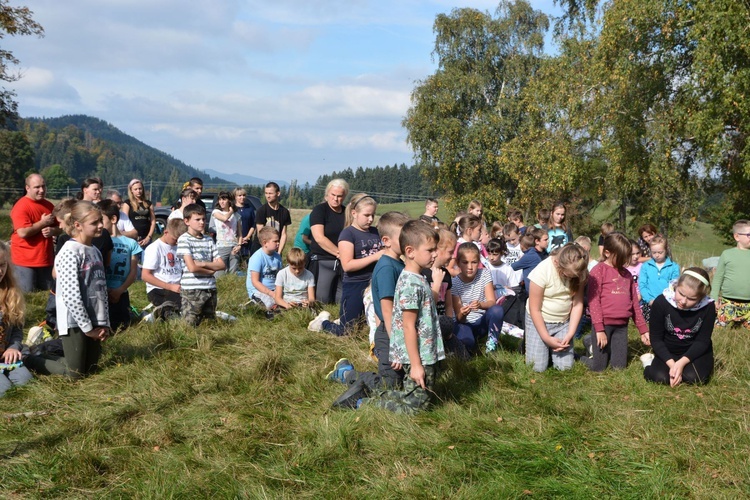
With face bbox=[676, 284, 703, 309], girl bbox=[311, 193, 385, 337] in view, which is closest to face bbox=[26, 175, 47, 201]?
girl bbox=[311, 193, 385, 337]

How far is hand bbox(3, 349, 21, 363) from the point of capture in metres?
5.93

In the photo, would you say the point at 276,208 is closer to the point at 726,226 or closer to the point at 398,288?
the point at 398,288

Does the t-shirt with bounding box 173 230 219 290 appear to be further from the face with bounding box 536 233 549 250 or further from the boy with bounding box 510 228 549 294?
the face with bounding box 536 233 549 250

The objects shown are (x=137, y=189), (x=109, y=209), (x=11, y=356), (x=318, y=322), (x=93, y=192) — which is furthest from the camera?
(x=137, y=189)

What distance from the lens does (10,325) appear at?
6094 mm

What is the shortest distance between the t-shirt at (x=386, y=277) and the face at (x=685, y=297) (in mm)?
2682

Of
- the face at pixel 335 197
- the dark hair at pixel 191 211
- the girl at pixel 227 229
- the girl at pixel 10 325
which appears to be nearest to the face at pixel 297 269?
the face at pixel 335 197

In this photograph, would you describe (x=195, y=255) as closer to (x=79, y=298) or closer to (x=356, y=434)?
(x=79, y=298)

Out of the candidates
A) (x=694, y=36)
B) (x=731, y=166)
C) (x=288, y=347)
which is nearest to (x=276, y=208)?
(x=288, y=347)

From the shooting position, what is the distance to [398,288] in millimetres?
5027

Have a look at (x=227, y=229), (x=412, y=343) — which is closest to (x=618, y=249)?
(x=412, y=343)

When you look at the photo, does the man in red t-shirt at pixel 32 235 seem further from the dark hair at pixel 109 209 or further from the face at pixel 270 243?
the face at pixel 270 243

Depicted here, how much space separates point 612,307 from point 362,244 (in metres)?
2.75

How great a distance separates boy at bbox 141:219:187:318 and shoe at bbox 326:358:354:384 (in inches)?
128
